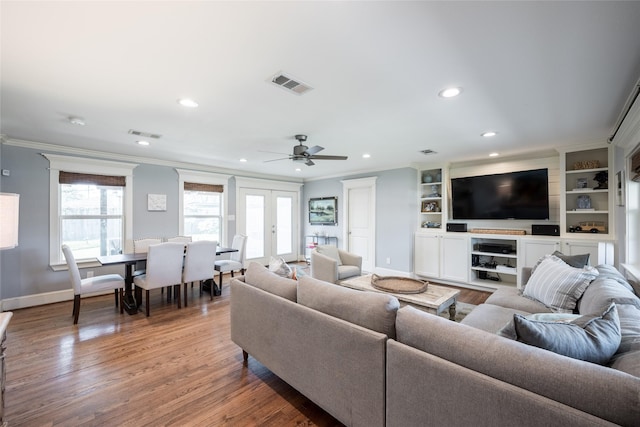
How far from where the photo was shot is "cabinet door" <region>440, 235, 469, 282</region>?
4.84 metres

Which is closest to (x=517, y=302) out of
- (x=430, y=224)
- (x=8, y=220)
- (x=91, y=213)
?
(x=430, y=224)

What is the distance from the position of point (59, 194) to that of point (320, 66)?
4531mm

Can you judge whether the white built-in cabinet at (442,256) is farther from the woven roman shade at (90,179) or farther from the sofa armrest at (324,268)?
the woven roman shade at (90,179)

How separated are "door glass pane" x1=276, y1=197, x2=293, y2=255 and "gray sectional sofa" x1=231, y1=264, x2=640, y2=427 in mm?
4927

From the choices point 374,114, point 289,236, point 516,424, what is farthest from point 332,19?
point 289,236

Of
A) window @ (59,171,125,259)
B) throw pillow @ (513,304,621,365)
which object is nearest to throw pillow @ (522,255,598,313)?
throw pillow @ (513,304,621,365)

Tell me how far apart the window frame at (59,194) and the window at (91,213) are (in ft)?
0.20

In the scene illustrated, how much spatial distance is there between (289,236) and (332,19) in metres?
6.25

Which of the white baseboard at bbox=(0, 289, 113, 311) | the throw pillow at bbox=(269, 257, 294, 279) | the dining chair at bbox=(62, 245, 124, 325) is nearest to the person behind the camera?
the throw pillow at bbox=(269, 257, 294, 279)

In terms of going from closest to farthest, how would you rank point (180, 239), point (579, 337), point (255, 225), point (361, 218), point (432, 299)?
point (579, 337) < point (432, 299) < point (180, 239) < point (361, 218) < point (255, 225)

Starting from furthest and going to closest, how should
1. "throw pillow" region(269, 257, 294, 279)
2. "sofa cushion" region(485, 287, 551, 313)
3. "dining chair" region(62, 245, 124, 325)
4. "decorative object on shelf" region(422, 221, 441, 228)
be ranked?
"decorative object on shelf" region(422, 221, 441, 228) → "dining chair" region(62, 245, 124, 325) → "throw pillow" region(269, 257, 294, 279) → "sofa cushion" region(485, 287, 551, 313)

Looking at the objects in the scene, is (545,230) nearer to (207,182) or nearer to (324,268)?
(324,268)

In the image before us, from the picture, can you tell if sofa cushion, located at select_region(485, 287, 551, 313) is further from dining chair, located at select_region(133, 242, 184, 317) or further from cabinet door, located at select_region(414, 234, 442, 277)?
dining chair, located at select_region(133, 242, 184, 317)

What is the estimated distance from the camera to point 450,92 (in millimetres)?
2260
